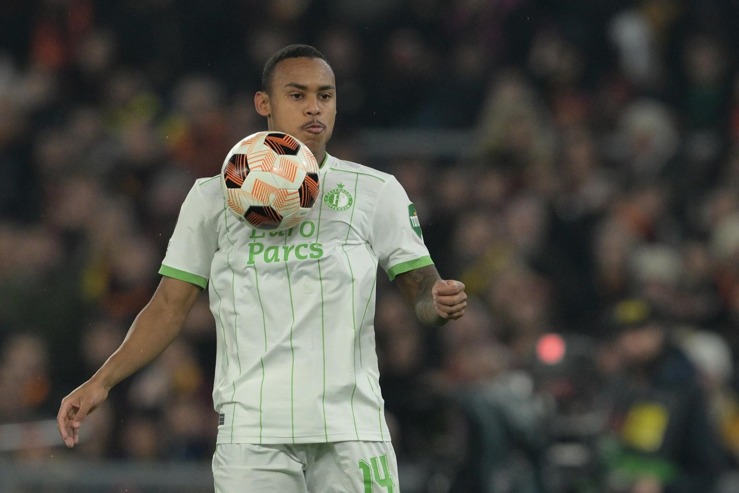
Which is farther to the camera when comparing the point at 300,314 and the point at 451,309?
the point at 300,314

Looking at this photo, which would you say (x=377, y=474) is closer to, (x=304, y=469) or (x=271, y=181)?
(x=304, y=469)

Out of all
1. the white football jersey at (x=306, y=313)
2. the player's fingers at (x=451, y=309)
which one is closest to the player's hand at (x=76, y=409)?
the white football jersey at (x=306, y=313)

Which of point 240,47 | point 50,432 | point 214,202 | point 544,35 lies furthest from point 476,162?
point 214,202

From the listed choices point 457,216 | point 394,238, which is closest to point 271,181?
point 394,238

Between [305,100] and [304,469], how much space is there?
118 centimetres

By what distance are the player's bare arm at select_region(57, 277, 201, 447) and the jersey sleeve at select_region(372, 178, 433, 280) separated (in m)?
0.62

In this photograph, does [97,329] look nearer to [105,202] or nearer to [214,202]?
[105,202]

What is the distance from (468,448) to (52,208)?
202 inches

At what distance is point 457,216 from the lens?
1077cm

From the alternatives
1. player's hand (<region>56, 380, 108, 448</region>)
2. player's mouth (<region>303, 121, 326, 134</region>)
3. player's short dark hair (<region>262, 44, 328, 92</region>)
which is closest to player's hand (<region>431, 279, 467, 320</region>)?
player's mouth (<region>303, 121, 326, 134</region>)

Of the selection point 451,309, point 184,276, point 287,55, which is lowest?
point 451,309

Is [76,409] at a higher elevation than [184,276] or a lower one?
lower

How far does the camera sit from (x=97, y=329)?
10.5 metres

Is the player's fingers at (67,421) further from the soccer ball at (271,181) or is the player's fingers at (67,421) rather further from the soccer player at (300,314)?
the soccer ball at (271,181)
